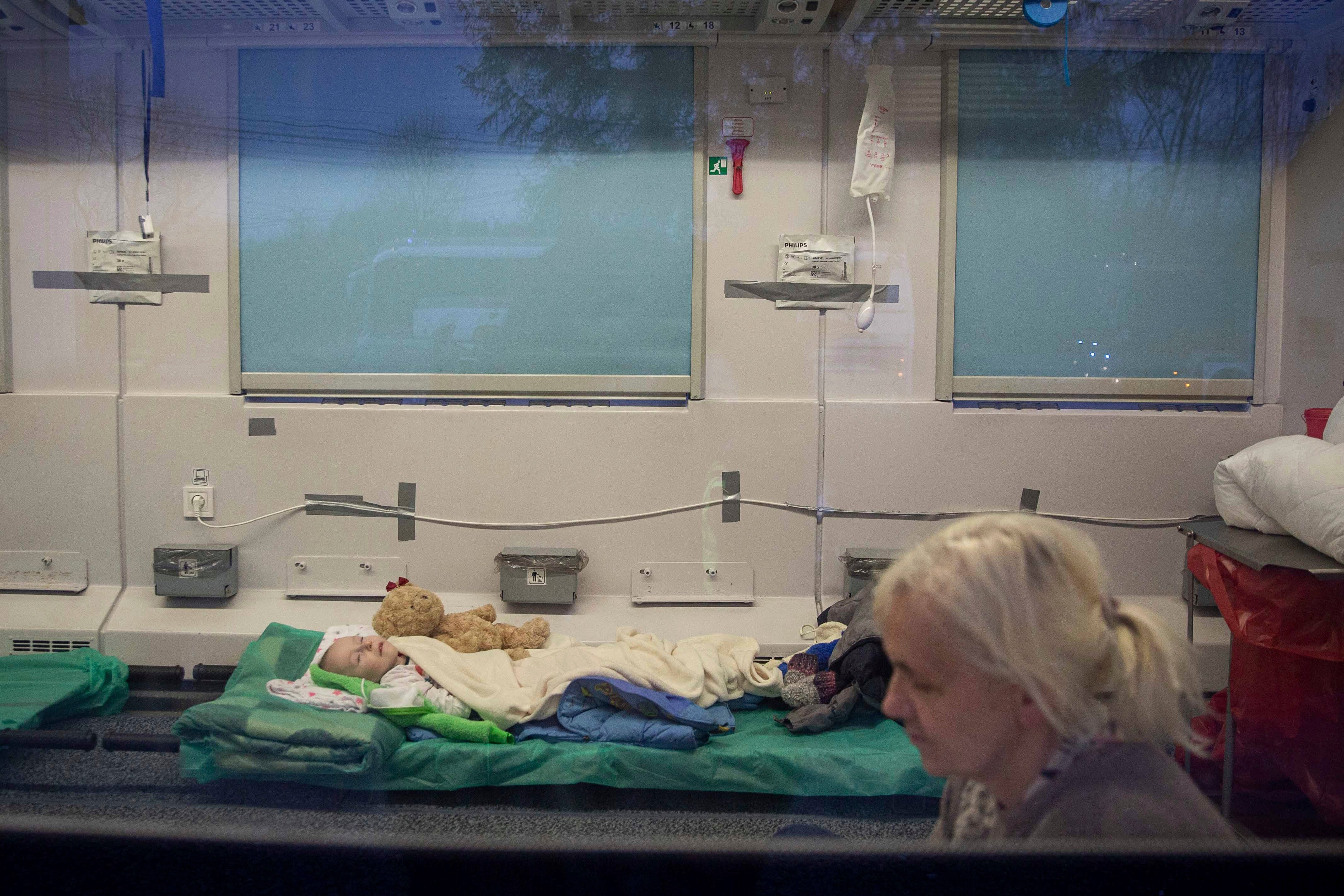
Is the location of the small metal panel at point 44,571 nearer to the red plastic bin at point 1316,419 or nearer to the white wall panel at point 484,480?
the white wall panel at point 484,480

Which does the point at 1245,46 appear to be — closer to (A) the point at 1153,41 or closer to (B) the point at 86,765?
(A) the point at 1153,41

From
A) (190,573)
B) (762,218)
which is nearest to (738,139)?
(762,218)

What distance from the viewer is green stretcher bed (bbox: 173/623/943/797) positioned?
6.48 ft

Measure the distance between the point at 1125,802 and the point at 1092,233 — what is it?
241 centimetres

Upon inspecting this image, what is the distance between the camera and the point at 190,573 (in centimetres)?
268

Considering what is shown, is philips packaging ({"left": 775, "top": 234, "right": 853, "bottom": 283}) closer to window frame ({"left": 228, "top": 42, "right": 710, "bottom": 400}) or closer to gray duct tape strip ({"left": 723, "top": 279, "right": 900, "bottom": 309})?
gray duct tape strip ({"left": 723, "top": 279, "right": 900, "bottom": 309})

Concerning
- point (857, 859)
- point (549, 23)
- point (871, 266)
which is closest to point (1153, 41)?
point (871, 266)


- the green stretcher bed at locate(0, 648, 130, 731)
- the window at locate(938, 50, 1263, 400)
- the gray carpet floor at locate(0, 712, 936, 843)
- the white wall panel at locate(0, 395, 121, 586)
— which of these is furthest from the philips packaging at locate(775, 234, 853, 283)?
the green stretcher bed at locate(0, 648, 130, 731)

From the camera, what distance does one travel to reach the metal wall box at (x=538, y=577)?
2707 mm

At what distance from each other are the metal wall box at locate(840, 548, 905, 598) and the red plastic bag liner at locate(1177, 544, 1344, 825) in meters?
0.89

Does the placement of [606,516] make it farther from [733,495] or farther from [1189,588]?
[1189,588]

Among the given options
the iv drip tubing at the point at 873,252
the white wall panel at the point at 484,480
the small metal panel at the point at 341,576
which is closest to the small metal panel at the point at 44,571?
the white wall panel at the point at 484,480

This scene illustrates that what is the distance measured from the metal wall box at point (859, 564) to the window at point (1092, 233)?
0.54m

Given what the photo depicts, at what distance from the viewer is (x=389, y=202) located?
2.73 m
